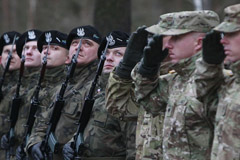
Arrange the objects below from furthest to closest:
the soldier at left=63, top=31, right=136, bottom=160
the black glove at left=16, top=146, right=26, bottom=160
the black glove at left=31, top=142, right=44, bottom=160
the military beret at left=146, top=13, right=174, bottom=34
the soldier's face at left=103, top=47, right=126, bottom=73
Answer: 1. the black glove at left=16, top=146, right=26, bottom=160
2. the black glove at left=31, top=142, right=44, bottom=160
3. the soldier's face at left=103, top=47, right=126, bottom=73
4. the soldier at left=63, top=31, right=136, bottom=160
5. the military beret at left=146, top=13, right=174, bottom=34

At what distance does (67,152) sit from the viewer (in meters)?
6.97

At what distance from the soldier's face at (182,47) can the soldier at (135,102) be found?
206mm

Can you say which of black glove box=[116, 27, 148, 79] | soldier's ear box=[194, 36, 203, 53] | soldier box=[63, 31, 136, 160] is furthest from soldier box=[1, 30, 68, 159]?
soldier's ear box=[194, 36, 203, 53]

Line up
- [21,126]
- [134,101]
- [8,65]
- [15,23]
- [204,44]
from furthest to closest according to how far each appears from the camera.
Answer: [15,23]
[8,65]
[21,126]
[134,101]
[204,44]

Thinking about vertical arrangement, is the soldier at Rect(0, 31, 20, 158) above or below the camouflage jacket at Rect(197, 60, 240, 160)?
below

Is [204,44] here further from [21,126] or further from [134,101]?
[21,126]

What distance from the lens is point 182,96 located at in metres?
5.41

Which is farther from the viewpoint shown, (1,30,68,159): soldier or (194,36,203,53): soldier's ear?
(1,30,68,159): soldier

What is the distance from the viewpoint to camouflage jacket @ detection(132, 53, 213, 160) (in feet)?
17.2

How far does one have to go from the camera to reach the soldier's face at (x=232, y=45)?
4793 mm

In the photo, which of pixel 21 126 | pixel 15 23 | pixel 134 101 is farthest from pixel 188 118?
pixel 15 23

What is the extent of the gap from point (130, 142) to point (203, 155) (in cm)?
158

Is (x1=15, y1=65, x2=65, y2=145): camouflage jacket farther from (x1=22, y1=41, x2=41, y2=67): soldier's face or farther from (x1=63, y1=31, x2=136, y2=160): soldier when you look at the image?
(x1=63, y1=31, x2=136, y2=160): soldier

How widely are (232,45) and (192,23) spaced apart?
731 millimetres
